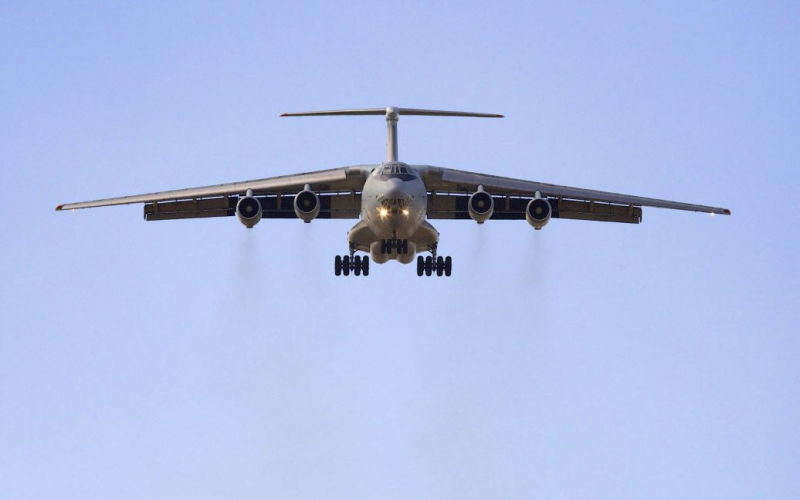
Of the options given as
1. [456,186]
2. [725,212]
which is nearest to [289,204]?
[456,186]

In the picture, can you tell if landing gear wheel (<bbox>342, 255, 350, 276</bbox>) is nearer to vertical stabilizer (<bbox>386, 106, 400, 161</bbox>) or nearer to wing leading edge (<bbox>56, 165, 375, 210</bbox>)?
wing leading edge (<bbox>56, 165, 375, 210</bbox>)

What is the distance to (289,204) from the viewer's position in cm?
2870

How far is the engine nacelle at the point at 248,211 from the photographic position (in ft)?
88.6

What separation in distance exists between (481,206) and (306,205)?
3368 mm

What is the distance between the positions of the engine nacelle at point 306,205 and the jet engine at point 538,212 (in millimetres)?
4054

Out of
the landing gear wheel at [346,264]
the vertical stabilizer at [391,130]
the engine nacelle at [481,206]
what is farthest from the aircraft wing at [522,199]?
the vertical stabilizer at [391,130]

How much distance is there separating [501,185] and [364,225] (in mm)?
2916

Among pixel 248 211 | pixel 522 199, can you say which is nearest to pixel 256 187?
pixel 248 211

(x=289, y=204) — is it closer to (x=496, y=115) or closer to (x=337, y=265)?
(x=337, y=265)

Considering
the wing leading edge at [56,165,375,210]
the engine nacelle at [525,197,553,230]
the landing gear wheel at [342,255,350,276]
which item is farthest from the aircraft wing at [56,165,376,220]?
the engine nacelle at [525,197,553,230]

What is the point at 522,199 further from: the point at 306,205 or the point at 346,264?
the point at 306,205

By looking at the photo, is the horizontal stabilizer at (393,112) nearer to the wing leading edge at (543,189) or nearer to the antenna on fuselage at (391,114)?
the antenna on fuselage at (391,114)

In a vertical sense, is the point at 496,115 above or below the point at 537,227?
above

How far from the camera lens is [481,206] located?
27500mm
